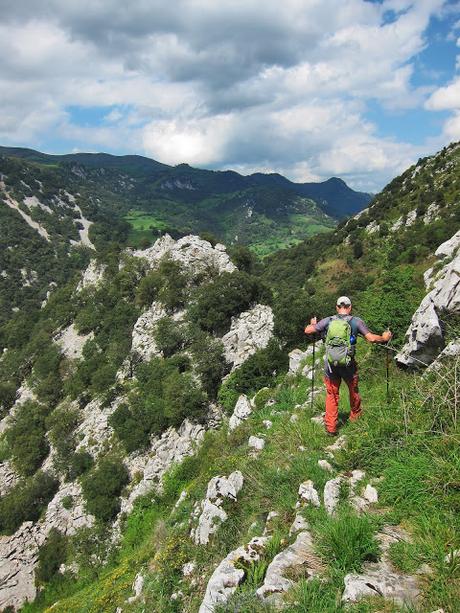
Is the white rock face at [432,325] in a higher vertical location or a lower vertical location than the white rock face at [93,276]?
lower

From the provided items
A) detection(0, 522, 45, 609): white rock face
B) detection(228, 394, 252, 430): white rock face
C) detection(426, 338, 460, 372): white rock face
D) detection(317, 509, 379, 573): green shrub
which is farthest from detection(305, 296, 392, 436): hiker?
detection(0, 522, 45, 609): white rock face

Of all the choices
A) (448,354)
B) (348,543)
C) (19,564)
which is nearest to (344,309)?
(448,354)

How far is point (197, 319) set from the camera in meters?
40.0

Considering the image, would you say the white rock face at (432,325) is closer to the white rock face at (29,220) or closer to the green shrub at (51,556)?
the green shrub at (51,556)

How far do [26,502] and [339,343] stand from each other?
136 feet

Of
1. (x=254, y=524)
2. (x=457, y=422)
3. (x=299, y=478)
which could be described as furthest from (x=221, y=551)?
(x=457, y=422)

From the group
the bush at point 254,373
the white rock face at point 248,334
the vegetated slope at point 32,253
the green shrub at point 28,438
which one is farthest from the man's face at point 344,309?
the vegetated slope at point 32,253

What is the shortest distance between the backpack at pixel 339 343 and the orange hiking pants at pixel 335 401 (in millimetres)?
531

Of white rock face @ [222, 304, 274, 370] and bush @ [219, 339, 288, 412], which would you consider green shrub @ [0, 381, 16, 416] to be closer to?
white rock face @ [222, 304, 274, 370]

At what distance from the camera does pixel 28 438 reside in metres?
46.3

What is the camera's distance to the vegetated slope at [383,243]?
5875 centimetres

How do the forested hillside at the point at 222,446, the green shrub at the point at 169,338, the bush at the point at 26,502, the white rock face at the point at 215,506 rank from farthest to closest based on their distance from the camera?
the green shrub at the point at 169,338, the bush at the point at 26,502, the white rock face at the point at 215,506, the forested hillside at the point at 222,446

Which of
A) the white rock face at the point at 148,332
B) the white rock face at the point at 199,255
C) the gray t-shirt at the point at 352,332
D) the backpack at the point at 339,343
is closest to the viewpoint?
the backpack at the point at 339,343

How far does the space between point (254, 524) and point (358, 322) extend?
15.9 ft
